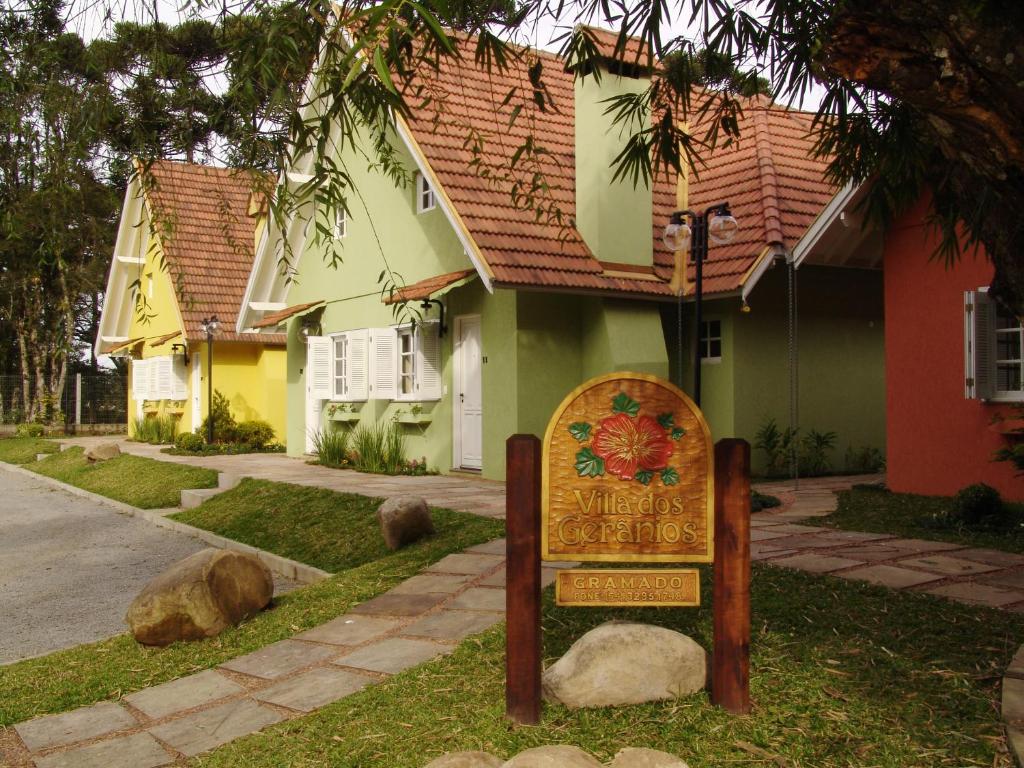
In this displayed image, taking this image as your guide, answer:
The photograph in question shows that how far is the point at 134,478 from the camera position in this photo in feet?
48.3

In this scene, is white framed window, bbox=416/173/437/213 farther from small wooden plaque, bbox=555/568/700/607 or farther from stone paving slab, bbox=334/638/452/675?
small wooden plaque, bbox=555/568/700/607

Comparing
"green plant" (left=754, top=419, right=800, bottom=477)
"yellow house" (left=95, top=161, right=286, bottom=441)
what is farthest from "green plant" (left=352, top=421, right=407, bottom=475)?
"yellow house" (left=95, top=161, right=286, bottom=441)

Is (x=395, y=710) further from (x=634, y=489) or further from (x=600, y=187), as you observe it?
(x=600, y=187)

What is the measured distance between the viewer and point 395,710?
4223 mm

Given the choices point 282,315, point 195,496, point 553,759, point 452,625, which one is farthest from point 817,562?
point 282,315

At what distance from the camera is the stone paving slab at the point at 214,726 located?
424 centimetres

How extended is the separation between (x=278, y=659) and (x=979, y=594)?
4042 mm

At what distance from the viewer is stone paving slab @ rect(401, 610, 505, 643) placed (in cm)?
530

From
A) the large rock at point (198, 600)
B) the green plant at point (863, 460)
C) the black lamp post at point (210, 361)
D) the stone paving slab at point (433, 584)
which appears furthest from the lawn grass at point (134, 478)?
the green plant at point (863, 460)

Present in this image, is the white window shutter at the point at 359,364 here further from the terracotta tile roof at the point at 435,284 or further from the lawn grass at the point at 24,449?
the lawn grass at the point at 24,449

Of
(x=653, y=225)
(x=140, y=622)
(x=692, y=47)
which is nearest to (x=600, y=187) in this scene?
(x=653, y=225)

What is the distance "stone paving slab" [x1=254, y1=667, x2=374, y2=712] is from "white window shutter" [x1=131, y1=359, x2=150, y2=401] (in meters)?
18.9

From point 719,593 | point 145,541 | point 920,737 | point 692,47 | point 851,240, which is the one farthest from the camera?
point 851,240

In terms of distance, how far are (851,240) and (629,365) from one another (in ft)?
10.5
